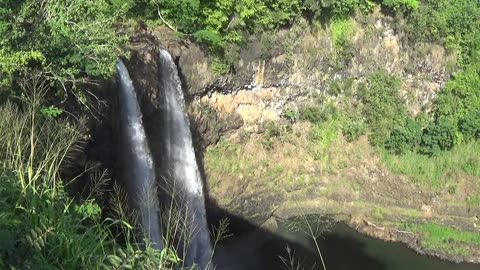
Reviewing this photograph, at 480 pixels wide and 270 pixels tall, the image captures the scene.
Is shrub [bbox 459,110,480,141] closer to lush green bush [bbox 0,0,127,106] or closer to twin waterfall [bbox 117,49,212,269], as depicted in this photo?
twin waterfall [bbox 117,49,212,269]

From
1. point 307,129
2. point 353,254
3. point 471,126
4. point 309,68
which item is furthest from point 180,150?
point 471,126

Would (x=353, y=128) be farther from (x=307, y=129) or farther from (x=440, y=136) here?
(x=440, y=136)

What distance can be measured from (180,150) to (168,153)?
1.87 ft

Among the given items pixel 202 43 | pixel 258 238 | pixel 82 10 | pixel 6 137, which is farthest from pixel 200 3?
pixel 6 137

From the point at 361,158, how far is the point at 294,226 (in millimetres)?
5273

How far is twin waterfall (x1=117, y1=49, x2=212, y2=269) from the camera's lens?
54.2 feet

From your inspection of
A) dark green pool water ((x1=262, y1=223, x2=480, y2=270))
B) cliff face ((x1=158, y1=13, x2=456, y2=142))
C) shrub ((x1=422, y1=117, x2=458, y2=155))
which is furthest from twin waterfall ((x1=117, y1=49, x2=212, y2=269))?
shrub ((x1=422, y1=117, x2=458, y2=155))

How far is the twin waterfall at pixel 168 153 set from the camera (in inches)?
651

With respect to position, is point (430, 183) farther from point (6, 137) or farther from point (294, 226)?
point (6, 137)

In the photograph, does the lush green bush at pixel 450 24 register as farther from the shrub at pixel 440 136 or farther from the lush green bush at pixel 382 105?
the shrub at pixel 440 136

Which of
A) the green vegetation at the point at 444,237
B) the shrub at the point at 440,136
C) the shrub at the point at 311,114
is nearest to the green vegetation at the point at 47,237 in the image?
the green vegetation at the point at 444,237

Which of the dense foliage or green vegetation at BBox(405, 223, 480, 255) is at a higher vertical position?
the dense foliage

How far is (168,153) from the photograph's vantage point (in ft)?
65.0

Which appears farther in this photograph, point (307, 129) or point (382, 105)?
point (307, 129)
